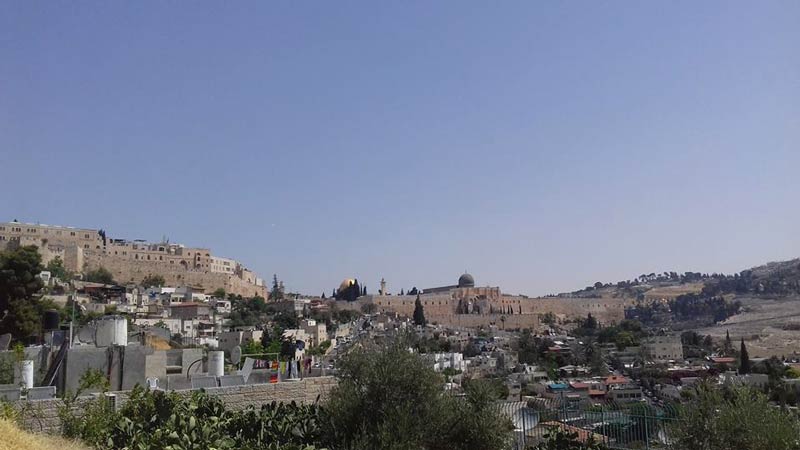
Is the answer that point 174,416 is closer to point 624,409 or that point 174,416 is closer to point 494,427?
point 494,427

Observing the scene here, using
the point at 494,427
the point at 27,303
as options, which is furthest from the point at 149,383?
the point at 27,303

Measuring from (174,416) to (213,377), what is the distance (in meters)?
3.74

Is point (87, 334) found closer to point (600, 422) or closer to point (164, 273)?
point (600, 422)

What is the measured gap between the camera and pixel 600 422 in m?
9.62

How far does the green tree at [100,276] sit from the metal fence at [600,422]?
231 feet

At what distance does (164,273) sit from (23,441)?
81384 millimetres

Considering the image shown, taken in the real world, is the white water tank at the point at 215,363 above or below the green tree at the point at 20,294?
below

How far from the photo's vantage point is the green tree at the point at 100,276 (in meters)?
74.1

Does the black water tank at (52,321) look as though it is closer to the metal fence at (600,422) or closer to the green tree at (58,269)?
the metal fence at (600,422)

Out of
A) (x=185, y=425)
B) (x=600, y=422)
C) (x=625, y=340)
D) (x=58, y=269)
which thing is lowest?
(x=625, y=340)

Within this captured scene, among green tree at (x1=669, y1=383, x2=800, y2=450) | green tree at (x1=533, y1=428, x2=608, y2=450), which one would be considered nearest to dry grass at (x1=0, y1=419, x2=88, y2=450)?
green tree at (x1=533, y1=428, x2=608, y2=450)

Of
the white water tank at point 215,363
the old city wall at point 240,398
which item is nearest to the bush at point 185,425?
the old city wall at point 240,398

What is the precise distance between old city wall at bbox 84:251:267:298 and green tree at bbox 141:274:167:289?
2.30 ft

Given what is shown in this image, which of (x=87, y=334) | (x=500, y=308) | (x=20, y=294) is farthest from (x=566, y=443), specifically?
(x=500, y=308)
